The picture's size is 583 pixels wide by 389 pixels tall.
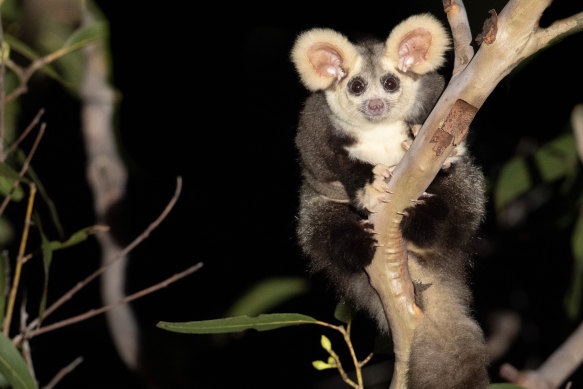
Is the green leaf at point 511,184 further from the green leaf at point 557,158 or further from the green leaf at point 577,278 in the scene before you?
the green leaf at point 577,278

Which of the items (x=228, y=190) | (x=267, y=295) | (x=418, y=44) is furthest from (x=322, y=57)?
(x=228, y=190)

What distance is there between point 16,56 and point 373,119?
2.70 meters

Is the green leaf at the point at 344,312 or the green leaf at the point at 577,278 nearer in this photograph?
the green leaf at the point at 344,312

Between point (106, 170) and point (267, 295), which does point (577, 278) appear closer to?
point (267, 295)

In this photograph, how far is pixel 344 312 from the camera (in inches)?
122

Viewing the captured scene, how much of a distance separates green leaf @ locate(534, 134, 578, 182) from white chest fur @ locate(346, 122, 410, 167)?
5.73ft

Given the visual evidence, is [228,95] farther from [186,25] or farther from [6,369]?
[6,369]

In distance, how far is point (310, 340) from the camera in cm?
725

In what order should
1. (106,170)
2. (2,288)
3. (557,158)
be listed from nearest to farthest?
1. (2,288)
2. (106,170)
3. (557,158)

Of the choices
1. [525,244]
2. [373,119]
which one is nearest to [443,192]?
[373,119]

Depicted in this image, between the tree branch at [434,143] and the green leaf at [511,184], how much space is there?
74.3 inches

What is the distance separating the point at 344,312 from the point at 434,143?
3.96ft

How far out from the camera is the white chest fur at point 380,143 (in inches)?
122

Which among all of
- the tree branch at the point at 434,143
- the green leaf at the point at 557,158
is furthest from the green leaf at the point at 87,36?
the green leaf at the point at 557,158
